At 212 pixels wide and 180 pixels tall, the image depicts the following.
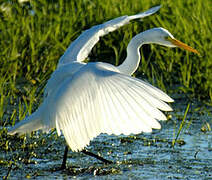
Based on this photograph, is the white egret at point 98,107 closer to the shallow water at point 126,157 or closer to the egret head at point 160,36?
the shallow water at point 126,157

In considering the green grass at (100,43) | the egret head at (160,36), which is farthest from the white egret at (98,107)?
the green grass at (100,43)

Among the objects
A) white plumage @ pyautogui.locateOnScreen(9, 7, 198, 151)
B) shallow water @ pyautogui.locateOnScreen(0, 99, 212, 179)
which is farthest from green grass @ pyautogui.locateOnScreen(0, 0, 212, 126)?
white plumage @ pyautogui.locateOnScreen(9, 7, 198, 151)

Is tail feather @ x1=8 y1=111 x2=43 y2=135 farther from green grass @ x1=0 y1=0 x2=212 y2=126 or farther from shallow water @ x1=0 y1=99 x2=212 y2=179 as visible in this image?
green grass @ x1=0 y1=0 x2=212 y2=126

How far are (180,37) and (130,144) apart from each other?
79.4 inches

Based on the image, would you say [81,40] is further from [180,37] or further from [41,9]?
[41,9]

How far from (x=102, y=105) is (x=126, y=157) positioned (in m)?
1.06

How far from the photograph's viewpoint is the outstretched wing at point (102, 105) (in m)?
4.09

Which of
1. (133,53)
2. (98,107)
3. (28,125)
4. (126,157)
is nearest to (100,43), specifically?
(133,53)

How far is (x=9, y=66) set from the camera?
6715 millimetres

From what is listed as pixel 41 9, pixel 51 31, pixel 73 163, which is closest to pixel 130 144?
pixel 73 163

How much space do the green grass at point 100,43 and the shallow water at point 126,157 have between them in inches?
32.1

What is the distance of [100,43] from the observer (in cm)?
793

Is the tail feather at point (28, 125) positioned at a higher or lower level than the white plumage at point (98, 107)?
lower

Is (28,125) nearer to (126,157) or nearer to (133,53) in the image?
(126,157)
